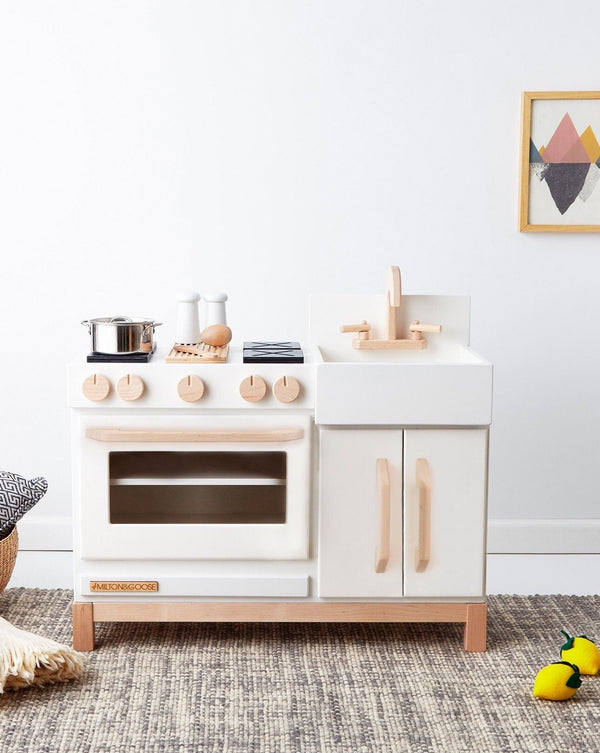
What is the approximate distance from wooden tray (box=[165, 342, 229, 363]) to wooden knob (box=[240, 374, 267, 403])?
9 centimetres

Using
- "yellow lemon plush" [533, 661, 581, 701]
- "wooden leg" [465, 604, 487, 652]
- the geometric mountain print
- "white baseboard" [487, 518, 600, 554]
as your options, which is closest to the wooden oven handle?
"wooden leg" [465, 604, 487, 652]

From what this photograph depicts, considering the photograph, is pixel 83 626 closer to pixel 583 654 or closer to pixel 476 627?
pixel 476 627

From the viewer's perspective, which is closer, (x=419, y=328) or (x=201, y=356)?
(x=201, y=356)

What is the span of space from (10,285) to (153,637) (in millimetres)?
1349

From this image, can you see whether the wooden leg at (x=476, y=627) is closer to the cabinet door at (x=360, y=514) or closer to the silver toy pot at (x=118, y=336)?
the cabinet door at (x=360, y=514)

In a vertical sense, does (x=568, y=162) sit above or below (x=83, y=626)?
Answer: above

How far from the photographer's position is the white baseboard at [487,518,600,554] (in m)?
3.31

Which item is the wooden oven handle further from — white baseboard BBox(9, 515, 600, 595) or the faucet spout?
white baseboard BBox(9, 515, 600, 595)

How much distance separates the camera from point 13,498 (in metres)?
2.63

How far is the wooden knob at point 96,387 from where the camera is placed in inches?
91.2

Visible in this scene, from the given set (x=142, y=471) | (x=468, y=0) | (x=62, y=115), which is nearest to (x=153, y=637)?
(x=142, y=471)

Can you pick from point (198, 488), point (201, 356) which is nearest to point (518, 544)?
point (198, 488)

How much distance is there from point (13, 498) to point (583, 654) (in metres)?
1.55

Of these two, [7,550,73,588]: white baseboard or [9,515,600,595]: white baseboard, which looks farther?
[9,515,600,595]: white baseboard
